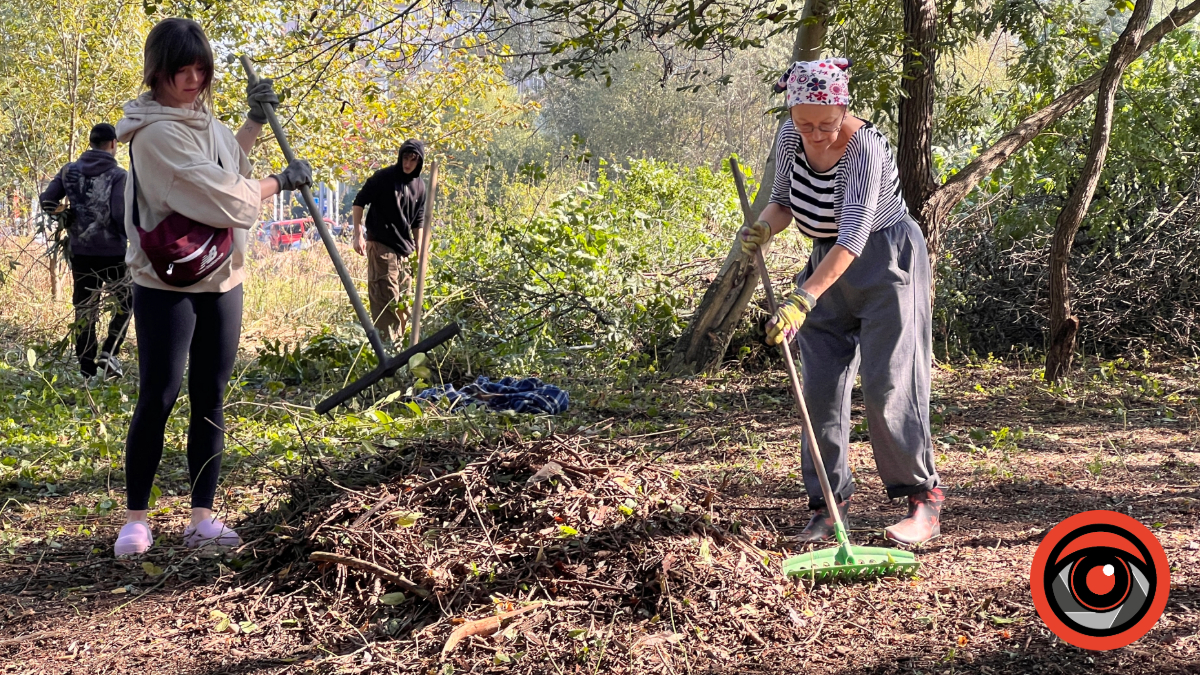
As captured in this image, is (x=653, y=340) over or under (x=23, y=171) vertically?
under

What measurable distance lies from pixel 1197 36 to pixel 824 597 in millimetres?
6432

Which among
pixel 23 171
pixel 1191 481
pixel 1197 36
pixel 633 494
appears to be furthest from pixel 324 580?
pixel 23 171

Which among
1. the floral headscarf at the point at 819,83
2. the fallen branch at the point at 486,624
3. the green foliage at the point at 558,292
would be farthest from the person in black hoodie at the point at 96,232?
the floral headscarf at the point at 819,83

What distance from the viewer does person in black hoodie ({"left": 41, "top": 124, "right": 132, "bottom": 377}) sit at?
6.17 m

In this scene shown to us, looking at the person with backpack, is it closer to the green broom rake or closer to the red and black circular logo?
the green broom rake

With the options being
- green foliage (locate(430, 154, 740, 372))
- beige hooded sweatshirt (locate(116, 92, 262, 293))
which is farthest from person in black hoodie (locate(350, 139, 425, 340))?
beige hooded sweatshirt (locate(116, 92, 262, 293))

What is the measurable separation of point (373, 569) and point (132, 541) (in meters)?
0.90

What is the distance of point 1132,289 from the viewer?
7.02 metres

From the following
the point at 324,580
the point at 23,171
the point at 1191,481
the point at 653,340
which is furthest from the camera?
the point at 23,171

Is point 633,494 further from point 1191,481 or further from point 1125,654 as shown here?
point 1191,481

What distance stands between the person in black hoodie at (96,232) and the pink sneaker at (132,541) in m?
3.39

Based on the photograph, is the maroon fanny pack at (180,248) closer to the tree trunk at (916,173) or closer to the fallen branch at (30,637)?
the fallen branch at (30,637)

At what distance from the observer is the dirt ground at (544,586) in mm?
2402

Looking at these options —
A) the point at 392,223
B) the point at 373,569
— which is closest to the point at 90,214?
the point at 392,223
